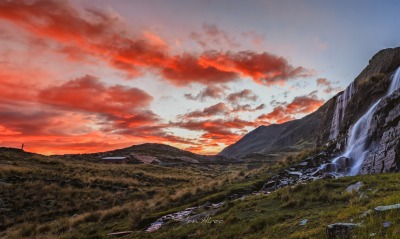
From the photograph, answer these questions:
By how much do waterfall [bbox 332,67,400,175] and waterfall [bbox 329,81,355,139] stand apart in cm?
1534

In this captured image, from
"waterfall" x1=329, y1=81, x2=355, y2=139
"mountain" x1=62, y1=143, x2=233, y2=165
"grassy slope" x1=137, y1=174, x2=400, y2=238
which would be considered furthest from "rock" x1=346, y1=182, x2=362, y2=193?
"mountain" x1=62, y1=143, x2=233, y2=165

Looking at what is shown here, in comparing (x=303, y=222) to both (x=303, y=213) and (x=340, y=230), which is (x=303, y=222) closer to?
(x=303, y=213)

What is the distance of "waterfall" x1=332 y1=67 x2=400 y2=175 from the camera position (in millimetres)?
28844

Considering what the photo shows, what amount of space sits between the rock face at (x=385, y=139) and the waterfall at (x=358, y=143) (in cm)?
96

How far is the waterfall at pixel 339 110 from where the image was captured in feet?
170

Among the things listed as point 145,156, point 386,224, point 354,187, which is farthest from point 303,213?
point 145,156

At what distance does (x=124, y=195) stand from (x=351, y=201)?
32.9 m

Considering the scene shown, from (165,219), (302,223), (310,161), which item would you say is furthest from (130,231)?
(310,161)

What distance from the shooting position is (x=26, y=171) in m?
49.1

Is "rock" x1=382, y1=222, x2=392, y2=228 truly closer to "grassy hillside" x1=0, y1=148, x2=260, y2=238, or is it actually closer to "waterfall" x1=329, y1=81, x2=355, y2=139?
"grassy hillside" x1=0, y1=148, x2=260, y2=238

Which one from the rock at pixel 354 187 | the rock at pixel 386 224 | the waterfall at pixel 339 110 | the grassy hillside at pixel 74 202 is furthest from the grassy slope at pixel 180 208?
the waterfall at pixel 339 110

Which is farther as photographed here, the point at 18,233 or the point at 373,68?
the point at 373,68

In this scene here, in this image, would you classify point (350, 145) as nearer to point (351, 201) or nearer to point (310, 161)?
point (310, 161)

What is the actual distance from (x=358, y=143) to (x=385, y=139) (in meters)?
5.51
